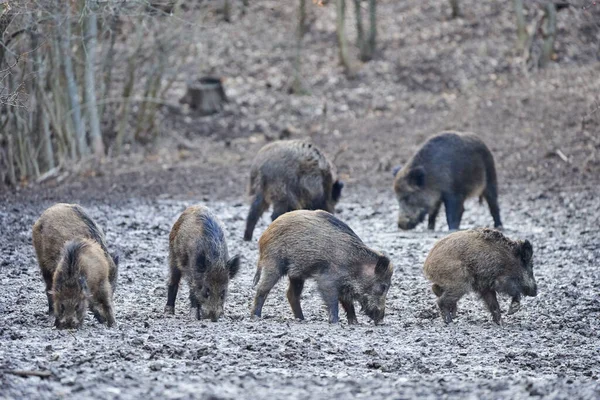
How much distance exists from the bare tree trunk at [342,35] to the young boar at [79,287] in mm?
18265

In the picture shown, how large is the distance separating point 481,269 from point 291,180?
3718 millimetres

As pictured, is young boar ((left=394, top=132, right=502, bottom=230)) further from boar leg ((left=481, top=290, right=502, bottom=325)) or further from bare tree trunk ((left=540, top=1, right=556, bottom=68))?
bare tree trunk ((left=540, top=1, right=556, bottom=68))

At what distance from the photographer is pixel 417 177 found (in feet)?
41.0

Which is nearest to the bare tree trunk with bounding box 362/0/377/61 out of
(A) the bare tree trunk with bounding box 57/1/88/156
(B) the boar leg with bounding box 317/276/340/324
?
(A) the bare tree trunk with bounding box 57/1/88/156

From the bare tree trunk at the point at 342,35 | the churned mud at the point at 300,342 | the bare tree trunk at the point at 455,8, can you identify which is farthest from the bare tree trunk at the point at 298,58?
the churned mud at the point at 300,342

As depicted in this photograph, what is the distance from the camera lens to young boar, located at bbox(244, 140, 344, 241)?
11.2 metres

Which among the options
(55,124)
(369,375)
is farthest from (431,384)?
(55,124)

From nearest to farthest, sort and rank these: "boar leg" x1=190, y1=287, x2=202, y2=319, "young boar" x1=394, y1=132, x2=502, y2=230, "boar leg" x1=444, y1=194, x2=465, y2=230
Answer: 1. "boar leg" x1=190, y1=287, x2=202, y2=319
2. "boar leg" x1=444, y1=194, x2=465, y2=230
3. "young boar" x1=394, y1=132, x2=502, y2=230

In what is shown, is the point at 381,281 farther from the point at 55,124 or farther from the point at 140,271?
the point at 55,124

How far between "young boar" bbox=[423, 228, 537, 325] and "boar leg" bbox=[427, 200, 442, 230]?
457 cm

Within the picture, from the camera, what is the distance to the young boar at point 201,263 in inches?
304

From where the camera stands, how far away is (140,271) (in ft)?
32.2

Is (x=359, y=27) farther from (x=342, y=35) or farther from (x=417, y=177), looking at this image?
(x=417, y=177)

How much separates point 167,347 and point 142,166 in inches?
473
